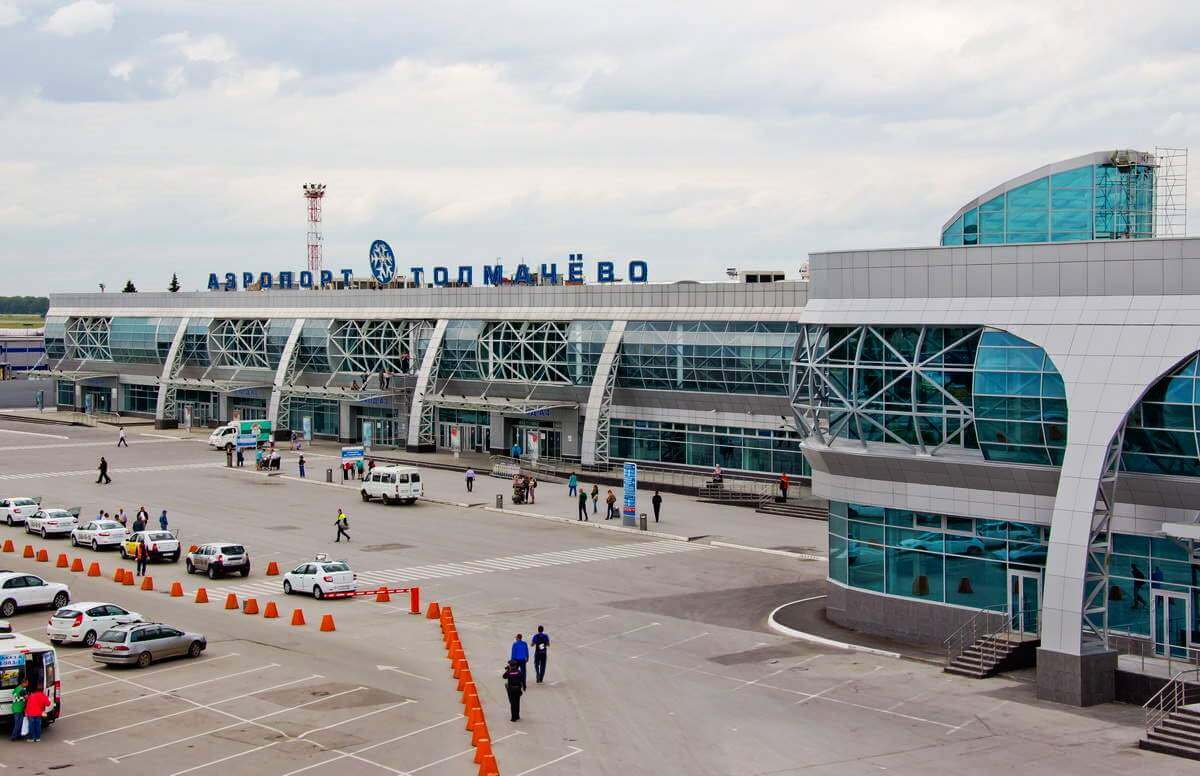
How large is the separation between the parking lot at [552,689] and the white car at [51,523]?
459cm

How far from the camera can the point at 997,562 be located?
45.6m

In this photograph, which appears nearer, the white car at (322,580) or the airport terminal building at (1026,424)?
the airport terminal building at (1026,424)

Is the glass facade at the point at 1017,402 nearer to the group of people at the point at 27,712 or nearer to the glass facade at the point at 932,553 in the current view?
the glass facade at the point at 932,553

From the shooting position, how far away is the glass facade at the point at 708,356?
8788cm

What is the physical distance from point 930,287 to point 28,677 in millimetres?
30973

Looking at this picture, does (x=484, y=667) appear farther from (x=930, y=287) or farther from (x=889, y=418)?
(x=930, y=287)

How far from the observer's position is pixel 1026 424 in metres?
44.0

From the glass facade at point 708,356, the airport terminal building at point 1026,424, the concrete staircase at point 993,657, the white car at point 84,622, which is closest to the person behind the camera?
the airport terminal building at point 1026,424

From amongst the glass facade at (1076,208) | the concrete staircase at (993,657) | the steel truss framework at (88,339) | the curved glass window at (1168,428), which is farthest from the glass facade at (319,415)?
the curved glass window at (1168,428)

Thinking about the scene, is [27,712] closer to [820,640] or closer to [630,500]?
[820,640]

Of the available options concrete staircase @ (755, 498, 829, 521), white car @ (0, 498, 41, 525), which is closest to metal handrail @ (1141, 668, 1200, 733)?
concrete staircase @ (755, 498, 829, 521)

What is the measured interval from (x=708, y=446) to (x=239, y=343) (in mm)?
61485

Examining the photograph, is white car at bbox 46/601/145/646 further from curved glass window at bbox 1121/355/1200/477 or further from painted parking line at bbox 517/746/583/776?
curved glass window at bbox 1121/355/1200/477

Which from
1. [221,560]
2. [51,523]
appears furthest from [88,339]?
[221,560]
